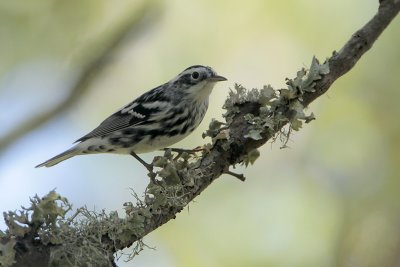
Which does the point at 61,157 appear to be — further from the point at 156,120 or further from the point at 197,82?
the point at 197,82

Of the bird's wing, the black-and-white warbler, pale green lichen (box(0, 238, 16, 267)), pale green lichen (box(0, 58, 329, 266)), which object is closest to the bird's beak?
the black-and-white warbler

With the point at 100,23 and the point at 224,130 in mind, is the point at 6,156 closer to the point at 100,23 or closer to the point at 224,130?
the point at 100,23

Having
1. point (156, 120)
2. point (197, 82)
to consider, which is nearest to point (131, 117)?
point (156, 120)

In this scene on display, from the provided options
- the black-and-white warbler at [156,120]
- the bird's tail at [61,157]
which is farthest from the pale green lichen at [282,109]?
the bird's tail at [61,157]

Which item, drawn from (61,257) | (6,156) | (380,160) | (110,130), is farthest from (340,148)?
(61,257)

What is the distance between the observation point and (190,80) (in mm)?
5293

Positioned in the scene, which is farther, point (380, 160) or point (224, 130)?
point (380, 160)

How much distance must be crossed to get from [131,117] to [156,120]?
28 cm

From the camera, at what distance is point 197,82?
5270 millimetres

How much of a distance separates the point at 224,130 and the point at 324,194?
9.44ft

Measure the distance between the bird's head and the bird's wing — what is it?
22 cm

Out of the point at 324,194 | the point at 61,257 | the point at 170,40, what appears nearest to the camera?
the point at 61,257

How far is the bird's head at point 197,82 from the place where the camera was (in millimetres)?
5215

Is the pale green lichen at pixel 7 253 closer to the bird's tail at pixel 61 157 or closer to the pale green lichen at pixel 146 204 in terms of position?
the pale green lichen at pixel 146 204
